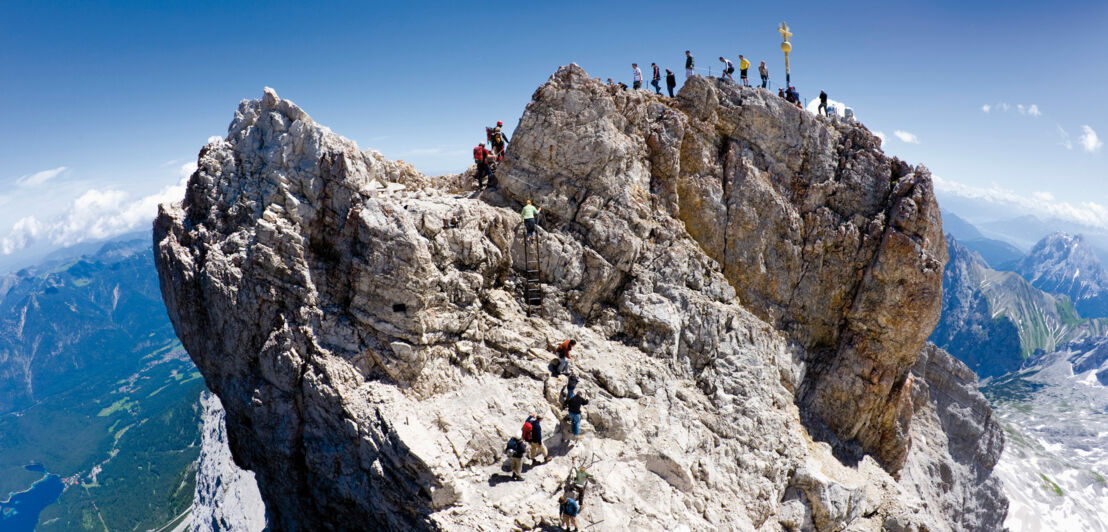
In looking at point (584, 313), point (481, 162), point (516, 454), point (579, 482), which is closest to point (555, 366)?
point (584, 313)

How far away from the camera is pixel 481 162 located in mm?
31625

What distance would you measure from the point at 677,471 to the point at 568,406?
6.62 meters

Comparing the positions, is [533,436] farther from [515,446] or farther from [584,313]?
[584,313]

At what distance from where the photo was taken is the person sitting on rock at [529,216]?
28828 mm

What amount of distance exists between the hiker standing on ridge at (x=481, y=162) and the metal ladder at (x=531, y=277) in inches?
208

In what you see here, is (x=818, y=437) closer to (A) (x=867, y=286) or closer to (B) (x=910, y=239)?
(A) (x=867, y=286)

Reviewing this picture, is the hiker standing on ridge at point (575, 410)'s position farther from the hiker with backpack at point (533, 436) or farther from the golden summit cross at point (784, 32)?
the golden summit cross at point (784, 32)

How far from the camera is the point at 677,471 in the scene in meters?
25.2

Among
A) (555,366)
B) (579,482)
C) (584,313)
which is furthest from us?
(584,313)

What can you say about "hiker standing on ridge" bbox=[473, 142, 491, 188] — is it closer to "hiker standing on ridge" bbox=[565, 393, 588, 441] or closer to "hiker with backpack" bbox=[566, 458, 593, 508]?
"hiker standing on ridge" bbox=[565, 393, 588, 441]

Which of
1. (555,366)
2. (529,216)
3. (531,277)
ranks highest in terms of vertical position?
(529,216)

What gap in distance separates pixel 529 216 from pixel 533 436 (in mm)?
12311

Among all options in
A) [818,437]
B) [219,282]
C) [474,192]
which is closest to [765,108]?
[474,192]

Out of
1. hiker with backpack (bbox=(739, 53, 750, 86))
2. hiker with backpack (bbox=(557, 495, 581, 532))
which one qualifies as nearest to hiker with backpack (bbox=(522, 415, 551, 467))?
hiker with backpack (bbox=(557, 495, 581, 532))
